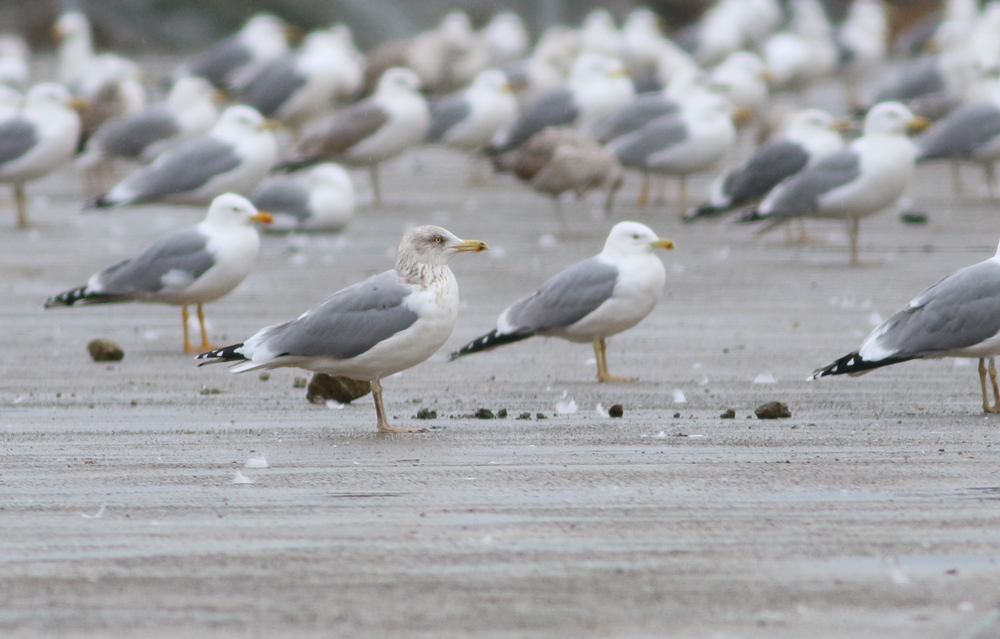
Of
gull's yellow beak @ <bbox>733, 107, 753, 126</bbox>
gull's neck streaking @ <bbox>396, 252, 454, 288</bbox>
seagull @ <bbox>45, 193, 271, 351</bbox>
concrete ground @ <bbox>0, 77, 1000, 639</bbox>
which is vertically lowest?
concrete ground @ <bbox>0, 77, 1000, 639</bbox>

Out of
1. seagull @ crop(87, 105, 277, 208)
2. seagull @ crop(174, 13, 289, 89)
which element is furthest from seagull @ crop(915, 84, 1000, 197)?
seagull @ crop(174, 13, 289, 89)

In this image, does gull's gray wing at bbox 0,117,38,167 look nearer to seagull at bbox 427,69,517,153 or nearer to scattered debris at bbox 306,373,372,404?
seagull at bbox 427,69,517,153

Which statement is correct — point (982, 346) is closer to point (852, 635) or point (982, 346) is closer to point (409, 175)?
point (852, 635)

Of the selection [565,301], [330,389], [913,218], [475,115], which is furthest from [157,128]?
[330,389]

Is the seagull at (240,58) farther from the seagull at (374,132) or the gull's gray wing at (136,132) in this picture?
the seagull at (374,132)

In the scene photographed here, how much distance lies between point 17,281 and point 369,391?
5.11 metres

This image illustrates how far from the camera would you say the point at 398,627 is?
4406mm

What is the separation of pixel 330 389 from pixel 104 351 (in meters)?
1.78

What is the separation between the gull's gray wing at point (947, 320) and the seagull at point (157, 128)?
12365 mm

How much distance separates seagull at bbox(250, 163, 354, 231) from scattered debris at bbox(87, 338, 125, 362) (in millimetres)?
5222

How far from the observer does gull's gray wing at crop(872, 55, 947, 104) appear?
77.3 ft

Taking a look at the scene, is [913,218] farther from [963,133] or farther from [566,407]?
[566,407]

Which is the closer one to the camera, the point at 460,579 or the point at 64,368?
the point at 460,579

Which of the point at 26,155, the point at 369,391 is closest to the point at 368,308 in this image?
the point at 369,391
